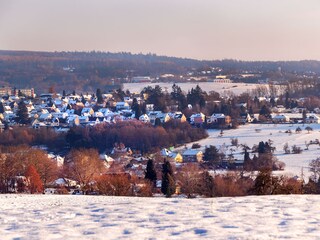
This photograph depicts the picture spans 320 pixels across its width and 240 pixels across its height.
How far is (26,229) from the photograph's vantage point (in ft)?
17.7

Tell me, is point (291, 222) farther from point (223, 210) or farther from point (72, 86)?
point (72, 86)

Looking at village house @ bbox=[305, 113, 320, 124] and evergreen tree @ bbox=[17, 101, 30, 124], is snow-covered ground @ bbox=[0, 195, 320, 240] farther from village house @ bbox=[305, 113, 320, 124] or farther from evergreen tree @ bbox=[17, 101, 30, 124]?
evergreen tree @ bbox=[17, 101, 30, 124]

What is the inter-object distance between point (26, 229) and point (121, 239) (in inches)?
41.0

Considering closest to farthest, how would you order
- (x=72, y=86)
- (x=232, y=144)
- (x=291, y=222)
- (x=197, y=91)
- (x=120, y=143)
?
(x=291, y=222), (x=232, y=144), (x=120, y=143), (x=197, y=91), (x=72, y=86)

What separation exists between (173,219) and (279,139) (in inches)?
876

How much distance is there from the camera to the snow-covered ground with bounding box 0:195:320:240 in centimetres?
501

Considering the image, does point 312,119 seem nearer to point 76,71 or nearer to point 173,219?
point 173,219

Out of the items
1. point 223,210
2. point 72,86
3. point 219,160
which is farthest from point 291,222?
point 72,86

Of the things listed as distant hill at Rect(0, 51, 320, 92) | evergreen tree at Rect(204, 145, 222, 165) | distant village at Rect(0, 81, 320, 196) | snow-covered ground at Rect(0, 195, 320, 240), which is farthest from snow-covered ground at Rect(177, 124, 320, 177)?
distant hill at Rect(0, 51, 320, 92)

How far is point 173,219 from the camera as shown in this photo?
5621 mm

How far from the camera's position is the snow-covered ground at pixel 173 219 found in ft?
16.4

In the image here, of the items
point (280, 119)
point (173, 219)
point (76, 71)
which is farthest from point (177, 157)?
point (76, 71)

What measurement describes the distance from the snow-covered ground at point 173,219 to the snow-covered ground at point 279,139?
12.2 meters

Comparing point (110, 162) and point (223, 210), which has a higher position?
point (223, 210)
